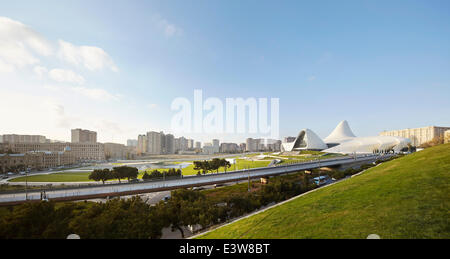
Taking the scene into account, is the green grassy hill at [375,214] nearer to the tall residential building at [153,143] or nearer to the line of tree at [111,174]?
the line of tree at [111,174]

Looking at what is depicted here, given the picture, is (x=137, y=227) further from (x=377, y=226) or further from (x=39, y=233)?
(x=377, y=226)

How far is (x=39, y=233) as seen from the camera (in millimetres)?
7344

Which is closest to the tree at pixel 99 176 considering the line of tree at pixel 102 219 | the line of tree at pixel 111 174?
the line of tree at pixel 111 174

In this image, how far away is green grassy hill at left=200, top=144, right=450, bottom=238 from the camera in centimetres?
418

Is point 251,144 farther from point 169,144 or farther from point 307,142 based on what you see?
point 307,142

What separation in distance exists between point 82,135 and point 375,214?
383 ft

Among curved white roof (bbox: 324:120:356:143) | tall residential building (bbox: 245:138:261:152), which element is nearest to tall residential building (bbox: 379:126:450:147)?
curved white roof (bbox: 324:120:356:143)

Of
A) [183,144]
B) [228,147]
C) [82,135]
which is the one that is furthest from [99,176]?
[228,147]

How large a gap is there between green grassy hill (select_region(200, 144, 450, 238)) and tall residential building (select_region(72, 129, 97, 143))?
110169mm

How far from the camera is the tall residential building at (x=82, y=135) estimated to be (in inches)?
3556
